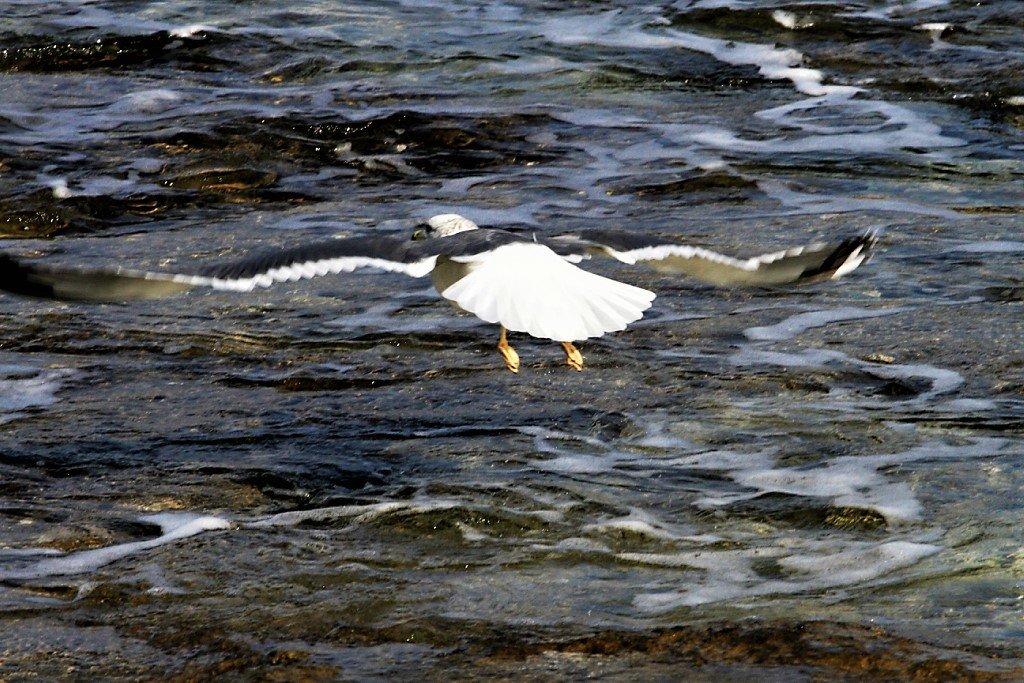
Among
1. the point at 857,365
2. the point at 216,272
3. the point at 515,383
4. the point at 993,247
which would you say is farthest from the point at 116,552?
the point at 993,247

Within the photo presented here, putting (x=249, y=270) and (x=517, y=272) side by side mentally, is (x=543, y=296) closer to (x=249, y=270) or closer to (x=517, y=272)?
(x=517, y=272)

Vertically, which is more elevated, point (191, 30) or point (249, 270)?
point (191, 30)

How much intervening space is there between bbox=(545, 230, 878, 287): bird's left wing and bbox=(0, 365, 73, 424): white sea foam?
216 cm

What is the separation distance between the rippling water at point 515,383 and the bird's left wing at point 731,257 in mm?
587

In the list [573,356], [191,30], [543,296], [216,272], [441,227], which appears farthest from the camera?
[191,30]

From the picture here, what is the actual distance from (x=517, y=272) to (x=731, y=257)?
0.79 metres

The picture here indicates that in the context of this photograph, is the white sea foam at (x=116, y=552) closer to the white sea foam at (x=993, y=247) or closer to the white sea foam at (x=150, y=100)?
the white sea foam at (x=993, y=247)

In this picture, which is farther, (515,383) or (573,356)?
(515,383)

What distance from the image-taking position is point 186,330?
22.3ft

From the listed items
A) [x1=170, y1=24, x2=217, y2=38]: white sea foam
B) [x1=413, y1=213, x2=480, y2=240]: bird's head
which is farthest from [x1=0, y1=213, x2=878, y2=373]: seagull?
[x1=170, y1=24, x2=217, y2=38]: white sea foam

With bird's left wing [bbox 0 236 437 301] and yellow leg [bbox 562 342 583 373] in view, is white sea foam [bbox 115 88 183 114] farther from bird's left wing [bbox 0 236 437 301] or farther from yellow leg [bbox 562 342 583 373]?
yellow leg [bbox 562 342 583 373]

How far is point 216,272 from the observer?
5238mm

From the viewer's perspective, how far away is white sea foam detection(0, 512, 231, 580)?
14.7ft

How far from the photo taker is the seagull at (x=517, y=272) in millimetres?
4973
